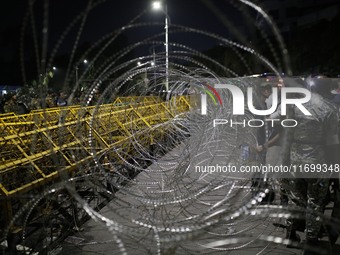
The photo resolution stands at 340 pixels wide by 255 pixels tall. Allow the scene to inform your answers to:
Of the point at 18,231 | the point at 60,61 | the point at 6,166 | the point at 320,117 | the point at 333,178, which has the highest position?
the point at 60,61

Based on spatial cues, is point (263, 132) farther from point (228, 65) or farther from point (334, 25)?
point (228, 65)

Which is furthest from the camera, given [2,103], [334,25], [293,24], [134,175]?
[293,24]

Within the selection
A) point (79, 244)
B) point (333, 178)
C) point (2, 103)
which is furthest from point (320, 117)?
point (2, 103)

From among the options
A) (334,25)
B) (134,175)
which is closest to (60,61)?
(334,25)

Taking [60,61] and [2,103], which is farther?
[60,61]

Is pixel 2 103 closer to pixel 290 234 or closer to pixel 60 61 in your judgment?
pixel 290 234

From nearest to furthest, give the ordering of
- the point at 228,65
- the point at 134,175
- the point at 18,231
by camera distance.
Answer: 1. the point at 18,231
2. the point at 134,175
3. the point at 228,65

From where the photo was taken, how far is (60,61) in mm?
51250

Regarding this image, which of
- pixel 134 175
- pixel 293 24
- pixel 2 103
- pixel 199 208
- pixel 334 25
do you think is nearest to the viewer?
pixel 199 208

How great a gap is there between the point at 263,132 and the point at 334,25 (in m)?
17.8

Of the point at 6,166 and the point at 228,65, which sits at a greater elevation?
the point at 228,65

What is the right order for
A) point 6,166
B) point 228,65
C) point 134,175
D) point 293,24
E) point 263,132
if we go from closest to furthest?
point 6,166 < point 263,132 < point 134,175 < point 228,65 < point 293,24

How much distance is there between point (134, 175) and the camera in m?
6.84

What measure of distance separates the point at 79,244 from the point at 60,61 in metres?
52.0
